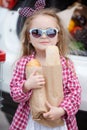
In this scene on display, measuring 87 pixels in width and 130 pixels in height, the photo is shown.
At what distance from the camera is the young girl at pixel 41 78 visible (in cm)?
207

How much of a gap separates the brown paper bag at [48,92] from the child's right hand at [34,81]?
18 millimetres

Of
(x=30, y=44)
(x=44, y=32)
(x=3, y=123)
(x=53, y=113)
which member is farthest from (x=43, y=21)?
(x=3, y=123)

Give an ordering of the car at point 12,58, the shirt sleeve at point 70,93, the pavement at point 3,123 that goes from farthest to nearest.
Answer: the pavement at point 3,123
the car at point 12,58
the shirt sleeve at point 70,93

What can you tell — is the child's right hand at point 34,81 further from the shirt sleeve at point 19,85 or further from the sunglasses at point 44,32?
the sunglasses at point 44,32

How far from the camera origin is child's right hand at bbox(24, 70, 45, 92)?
78.7 inches

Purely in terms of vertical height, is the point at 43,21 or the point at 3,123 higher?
the point at 43,21

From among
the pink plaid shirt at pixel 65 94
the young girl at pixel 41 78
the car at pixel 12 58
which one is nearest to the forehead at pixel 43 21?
the young girl at pixel 41 78

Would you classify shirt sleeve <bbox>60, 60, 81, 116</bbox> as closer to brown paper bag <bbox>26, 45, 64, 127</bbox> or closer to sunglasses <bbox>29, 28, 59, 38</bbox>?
brown paper bag <bbox>26, 45, 64, 127</bbox>

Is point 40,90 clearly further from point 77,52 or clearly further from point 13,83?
point 77,52

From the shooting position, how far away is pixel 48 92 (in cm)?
200

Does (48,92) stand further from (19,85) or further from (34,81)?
(19,85)

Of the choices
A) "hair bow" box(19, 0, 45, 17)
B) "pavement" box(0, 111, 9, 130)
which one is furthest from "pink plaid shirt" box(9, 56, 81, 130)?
"pavement" box(0, 111, 9, 130)

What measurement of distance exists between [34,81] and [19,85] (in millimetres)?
143

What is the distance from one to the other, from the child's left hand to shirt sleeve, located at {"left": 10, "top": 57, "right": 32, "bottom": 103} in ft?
0.45
